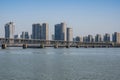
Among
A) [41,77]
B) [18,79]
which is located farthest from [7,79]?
[41,77]

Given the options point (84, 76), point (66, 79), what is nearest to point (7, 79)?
point (66, 79)

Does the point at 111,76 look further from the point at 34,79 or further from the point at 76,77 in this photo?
the point at 34,79

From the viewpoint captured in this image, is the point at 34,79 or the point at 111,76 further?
the point at 111,76

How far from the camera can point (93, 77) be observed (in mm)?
39062

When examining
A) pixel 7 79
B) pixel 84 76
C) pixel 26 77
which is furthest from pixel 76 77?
pixel 7 79

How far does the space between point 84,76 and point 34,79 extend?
23.0 ft

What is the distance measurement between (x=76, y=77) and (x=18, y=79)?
757 cm

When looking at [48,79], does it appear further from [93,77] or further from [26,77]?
[93,77]

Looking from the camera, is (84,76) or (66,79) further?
(84,76)

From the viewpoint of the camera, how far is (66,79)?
37.5 meters

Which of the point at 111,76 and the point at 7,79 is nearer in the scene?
the point at 7,79

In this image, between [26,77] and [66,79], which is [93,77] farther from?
[26,77]

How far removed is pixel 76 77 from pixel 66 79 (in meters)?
2.16

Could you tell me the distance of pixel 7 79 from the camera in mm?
37469
